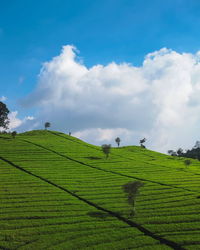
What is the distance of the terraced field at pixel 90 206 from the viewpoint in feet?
133

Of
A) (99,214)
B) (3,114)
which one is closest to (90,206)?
(99,214)

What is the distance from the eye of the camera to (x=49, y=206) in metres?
54.0

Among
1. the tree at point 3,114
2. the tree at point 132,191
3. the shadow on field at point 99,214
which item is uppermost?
the tree at point 3,114

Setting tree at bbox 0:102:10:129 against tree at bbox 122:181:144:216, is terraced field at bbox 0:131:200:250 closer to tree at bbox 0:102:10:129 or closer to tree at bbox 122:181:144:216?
tree at bbox 122:181:144:216

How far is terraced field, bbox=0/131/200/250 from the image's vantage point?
1591 inches

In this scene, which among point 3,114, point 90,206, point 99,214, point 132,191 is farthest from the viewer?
point 3,114

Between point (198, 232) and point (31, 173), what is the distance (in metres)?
47.2

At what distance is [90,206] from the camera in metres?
55.2

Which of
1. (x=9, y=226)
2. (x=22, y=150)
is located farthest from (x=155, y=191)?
(x=22, y=150)

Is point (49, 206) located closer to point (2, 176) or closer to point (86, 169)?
point (2, 176)

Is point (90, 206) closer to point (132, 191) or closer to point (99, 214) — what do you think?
point (99, 214)

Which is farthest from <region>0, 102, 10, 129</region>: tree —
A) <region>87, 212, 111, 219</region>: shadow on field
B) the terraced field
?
<region>87, 212, 111, 219</region>: shadow on field

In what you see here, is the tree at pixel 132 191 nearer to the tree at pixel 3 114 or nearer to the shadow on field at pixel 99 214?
the shadow on field at pixel 99 214

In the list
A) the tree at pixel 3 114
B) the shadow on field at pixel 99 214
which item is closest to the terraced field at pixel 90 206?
the shadow on field at pixel 99 214
